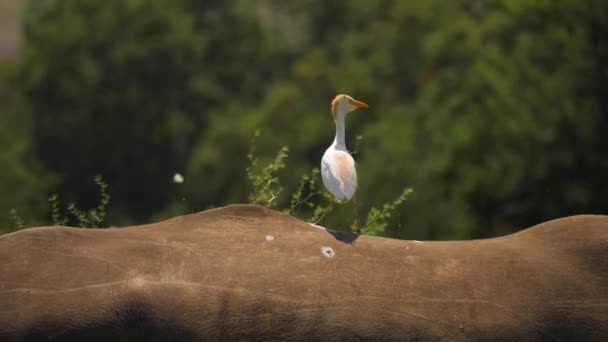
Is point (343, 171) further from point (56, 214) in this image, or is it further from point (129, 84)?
point (129, 84)

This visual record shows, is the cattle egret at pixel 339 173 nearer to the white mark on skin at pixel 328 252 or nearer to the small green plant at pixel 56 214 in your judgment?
the white mark on skin at pixel 328 252

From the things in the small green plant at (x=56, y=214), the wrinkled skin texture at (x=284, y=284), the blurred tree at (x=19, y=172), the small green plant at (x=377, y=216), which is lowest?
the blurred tree at (x=19, y=172)

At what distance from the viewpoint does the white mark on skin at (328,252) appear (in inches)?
383

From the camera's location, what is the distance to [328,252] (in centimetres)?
975

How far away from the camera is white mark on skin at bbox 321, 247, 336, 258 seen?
9727 millimetres

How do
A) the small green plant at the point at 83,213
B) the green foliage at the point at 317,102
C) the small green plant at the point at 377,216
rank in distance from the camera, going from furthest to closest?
the green foliage at the point at 317,102 < the small green plant at the point at 377,216 < the small green plant at the point at 83,213

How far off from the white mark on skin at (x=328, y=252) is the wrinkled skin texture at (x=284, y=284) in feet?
0.04

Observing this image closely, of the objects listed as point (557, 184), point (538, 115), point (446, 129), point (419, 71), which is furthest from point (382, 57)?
point (557, 184)

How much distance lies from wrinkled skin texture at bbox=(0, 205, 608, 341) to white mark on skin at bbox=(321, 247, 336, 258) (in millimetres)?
12

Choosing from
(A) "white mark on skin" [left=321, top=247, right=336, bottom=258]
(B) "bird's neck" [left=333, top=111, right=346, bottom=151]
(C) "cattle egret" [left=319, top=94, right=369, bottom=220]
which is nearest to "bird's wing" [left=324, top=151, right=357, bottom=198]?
(C) "cattle egret" [left=319, top=94, right=369, bottom=220]

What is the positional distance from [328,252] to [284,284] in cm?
50

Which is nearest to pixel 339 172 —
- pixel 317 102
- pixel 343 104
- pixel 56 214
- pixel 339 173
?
pixel 339 173

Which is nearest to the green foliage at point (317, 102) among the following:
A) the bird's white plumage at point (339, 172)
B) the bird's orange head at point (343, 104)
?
the bird's orange head at point (343, 104)

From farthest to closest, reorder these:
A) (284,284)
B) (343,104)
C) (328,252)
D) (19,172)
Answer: (19,172) < (343,104) < (328,252) < (284,284)
